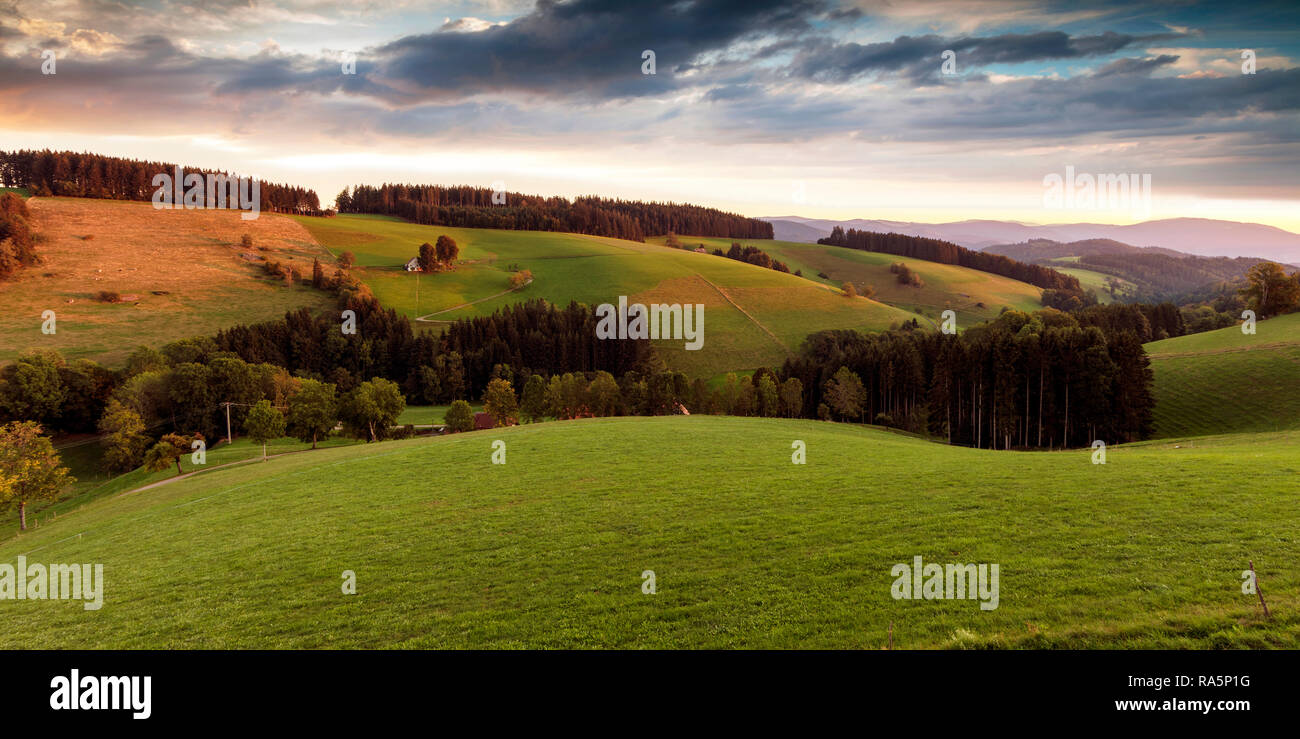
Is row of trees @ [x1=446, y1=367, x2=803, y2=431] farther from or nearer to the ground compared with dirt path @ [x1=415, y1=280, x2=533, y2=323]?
nearer to the ground

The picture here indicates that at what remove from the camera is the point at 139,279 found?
12531cm

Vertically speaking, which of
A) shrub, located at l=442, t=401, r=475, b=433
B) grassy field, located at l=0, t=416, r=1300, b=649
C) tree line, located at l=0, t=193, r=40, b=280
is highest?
tree line, located at l=0, t=193, r=40, b=280

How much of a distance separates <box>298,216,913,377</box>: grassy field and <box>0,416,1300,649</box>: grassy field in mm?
89480

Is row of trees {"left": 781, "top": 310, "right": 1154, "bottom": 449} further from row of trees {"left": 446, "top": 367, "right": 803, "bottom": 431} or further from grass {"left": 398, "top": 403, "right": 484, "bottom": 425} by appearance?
grass {"left": 398, "top": 403, "right": 484, "bottom": 425}

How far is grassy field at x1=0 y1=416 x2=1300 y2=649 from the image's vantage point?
11484mm

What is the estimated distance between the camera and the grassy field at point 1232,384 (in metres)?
57.9

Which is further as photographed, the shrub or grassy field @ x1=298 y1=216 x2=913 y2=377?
grassy field @ x1=298 y1=216 x2=913 y2=377

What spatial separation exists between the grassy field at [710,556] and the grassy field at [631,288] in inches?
3523

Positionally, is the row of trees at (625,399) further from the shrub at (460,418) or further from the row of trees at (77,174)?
the row of trees at (77,174)

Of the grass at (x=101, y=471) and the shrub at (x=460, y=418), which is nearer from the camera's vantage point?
the grass at (x=101, y=471)

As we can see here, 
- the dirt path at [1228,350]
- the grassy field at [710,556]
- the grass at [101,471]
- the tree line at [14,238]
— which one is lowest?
the grass at [101,471]

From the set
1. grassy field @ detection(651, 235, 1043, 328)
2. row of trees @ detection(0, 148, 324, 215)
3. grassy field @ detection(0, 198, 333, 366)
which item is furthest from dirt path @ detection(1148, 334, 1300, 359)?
row of trees @ detection(0, 148, 324, 215)

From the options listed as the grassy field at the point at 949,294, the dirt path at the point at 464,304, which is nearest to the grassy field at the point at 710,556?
the dirt path at the point at 464,304

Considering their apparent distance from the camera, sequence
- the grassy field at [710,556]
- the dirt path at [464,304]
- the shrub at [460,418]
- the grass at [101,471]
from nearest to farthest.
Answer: the grassy field at [710,556], the grass at [101,471], the shrub at [460,418], the dirt path at [464,304]
